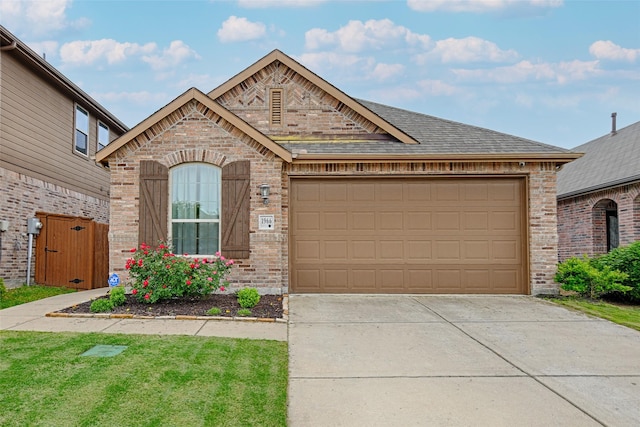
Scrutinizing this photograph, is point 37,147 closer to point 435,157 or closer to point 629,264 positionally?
point 435,157

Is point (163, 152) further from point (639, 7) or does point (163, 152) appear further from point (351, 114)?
point (639, 7)

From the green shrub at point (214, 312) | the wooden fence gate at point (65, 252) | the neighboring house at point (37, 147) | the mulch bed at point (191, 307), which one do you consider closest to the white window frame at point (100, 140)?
the neighboring house at point (37, 147)

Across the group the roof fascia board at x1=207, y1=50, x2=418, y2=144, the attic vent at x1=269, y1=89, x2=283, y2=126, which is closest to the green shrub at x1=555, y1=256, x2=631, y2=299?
the roof fascia board at x1=207, y1=50, x2=418, y2=144

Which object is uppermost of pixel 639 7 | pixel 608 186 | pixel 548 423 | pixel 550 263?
pixel 639 7

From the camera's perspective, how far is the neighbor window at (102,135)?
14.6 m

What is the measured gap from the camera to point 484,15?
1473 cm

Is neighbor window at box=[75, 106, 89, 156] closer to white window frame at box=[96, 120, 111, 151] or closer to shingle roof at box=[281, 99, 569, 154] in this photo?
white window frame at box=[96, 120, 111, 151]

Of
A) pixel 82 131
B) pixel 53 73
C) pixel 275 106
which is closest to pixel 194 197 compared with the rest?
pixel 275 106

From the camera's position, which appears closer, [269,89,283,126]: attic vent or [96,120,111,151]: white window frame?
[269,89,283,126]: attic vent

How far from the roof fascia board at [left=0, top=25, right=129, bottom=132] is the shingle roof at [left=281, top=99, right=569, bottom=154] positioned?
6.44m

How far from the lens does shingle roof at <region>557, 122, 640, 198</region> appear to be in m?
12.1

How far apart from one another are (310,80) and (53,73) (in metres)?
6.83

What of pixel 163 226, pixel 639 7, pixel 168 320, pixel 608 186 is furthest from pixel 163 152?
pixel 639 7

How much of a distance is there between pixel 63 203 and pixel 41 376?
9.52 m
